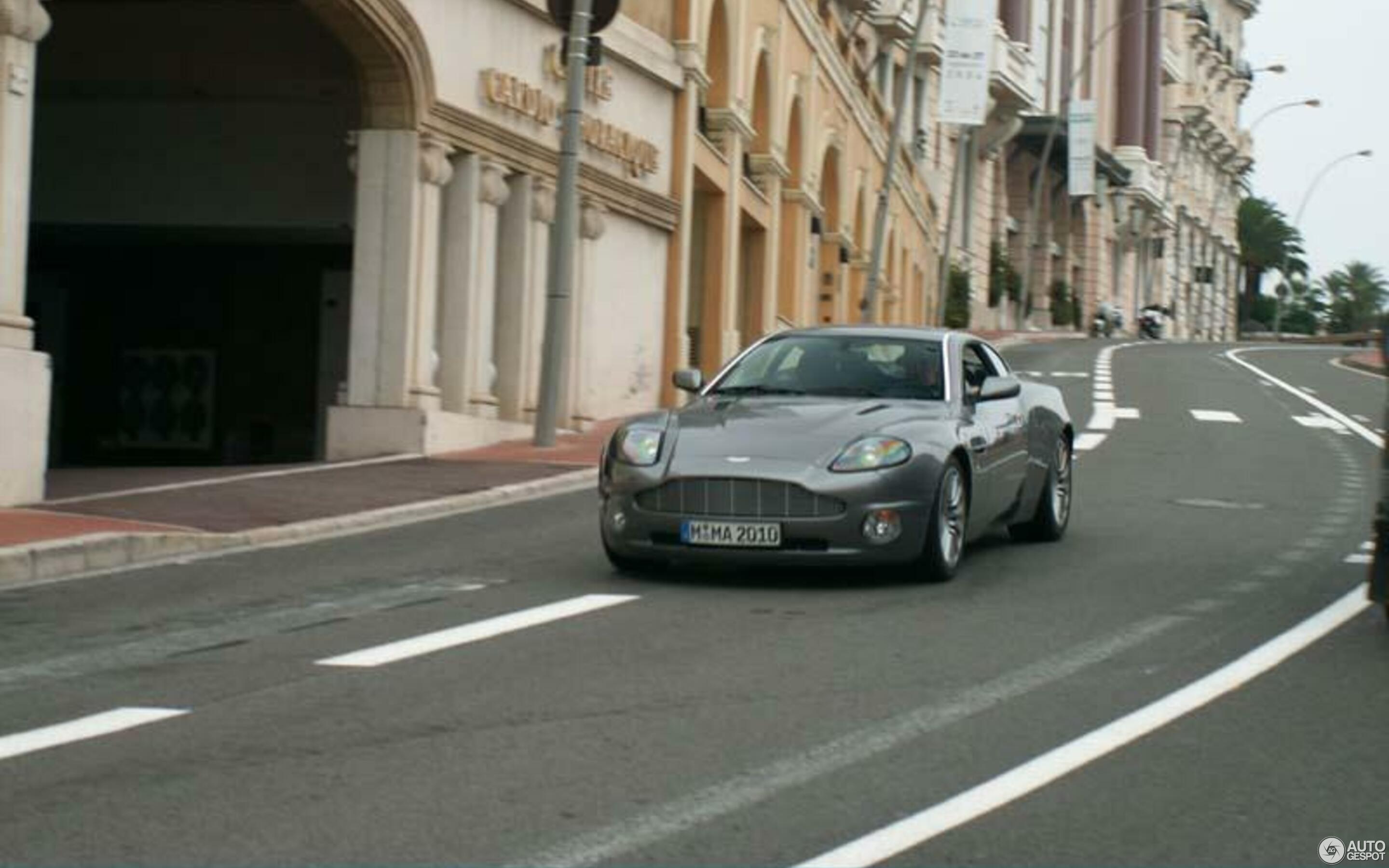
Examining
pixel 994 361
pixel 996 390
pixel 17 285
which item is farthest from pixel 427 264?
pixel 996 390

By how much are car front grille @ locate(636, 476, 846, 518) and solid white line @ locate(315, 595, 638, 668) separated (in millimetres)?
653

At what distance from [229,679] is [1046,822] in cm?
358

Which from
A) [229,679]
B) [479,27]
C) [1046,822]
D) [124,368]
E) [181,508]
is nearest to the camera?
[1046,822]

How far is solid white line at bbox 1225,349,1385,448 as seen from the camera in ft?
93.0

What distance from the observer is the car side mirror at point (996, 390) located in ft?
42.2

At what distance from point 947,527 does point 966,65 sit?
3840 cm

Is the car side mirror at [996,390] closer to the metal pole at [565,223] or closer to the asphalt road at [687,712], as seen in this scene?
the asphalt road at [687,712]

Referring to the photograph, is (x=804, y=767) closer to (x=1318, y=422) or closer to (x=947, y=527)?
(x=947, y=527)

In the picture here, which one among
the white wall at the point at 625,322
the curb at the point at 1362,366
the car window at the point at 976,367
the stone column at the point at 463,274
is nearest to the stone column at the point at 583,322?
the white wall at the point at 625,322

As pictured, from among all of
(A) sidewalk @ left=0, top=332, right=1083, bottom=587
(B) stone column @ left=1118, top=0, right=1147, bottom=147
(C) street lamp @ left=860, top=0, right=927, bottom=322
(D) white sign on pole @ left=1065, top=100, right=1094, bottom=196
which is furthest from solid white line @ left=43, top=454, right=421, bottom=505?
(B) stone column @ left=1118, top=0, right=1147, bottom=147

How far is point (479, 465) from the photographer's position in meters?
21.0

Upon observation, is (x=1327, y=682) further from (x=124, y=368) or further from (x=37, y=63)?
(x=124, y=368)

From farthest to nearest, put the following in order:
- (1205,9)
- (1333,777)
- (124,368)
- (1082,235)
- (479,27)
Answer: (1205,9) < (1082,235) < (124,368) < (479,27) < (1333,777)

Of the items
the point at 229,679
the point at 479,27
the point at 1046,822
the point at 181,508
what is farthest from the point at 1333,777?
the point at 479,27
